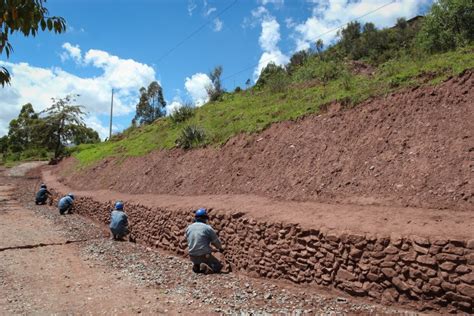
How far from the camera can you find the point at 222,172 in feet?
38.6

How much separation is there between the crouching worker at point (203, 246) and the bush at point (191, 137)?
23.8ft

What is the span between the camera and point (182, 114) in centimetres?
2073

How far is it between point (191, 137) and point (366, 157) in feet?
27.4

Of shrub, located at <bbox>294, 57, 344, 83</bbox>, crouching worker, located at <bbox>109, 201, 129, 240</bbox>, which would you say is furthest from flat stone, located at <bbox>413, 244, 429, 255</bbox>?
shrub, located at <bbox>294, 57, 344, 83</bbox>

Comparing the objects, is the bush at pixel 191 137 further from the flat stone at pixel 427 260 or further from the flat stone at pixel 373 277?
the flat stone at pixel 427 260

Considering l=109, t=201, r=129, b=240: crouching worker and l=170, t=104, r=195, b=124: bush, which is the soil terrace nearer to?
l=109, t=201, r=129, b=240: crouching worker

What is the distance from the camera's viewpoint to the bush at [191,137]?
48.9ft

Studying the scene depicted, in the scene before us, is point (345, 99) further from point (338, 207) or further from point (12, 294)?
point (12, 294)

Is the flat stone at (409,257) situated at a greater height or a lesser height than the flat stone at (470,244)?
lesser

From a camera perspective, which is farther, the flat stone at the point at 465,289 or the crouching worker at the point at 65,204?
the crouching worker at the point at 65,204

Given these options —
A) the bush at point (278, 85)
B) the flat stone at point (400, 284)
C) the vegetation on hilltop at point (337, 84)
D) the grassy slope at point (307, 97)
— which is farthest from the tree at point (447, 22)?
the flat stone at point (400, 284)

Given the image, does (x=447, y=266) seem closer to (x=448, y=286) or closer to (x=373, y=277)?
(x=448, y=286)

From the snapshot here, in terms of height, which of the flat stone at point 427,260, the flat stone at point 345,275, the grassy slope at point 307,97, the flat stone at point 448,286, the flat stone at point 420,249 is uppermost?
the grassy slope at point 307,97

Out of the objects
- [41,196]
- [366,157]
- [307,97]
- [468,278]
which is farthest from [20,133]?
[468,278]
